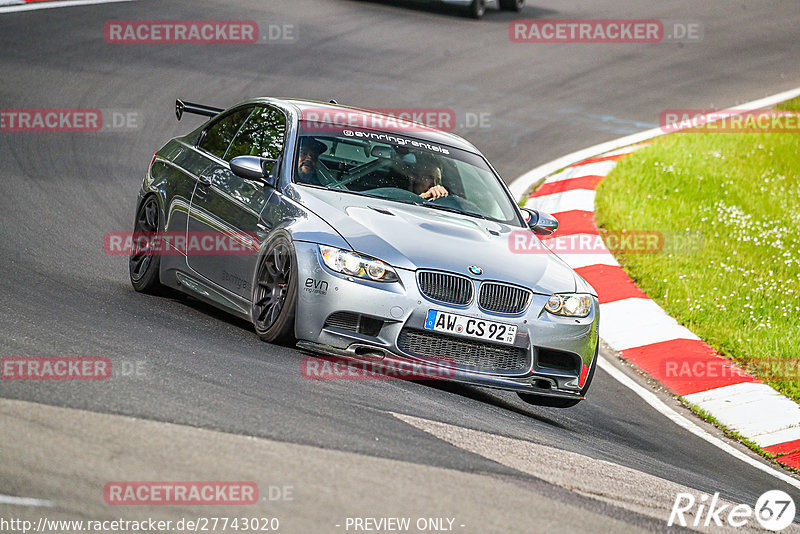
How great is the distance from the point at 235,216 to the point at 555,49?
14865 mm

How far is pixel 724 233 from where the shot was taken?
1212 cm

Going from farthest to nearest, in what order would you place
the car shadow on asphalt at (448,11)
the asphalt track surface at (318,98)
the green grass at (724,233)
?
the car shadow on asphalt at (448,11) → the green grass at (724,233) → the asphalt track surface at (318,98)

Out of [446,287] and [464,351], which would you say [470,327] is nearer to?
[464,351]

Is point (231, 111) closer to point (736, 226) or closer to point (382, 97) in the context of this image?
point (736, 226)

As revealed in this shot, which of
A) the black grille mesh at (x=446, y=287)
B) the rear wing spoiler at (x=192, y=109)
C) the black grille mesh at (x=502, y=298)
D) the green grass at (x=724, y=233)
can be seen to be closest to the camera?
the black grille mesh at (x=446, y=287)

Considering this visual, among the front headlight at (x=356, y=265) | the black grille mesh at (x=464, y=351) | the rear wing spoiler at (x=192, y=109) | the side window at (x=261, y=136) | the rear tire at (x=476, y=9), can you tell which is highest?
the rear tire at (x=476, y=9)

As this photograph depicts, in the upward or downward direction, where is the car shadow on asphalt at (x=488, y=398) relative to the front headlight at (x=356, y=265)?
downward

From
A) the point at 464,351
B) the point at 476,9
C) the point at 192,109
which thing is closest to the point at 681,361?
the point at 464,351

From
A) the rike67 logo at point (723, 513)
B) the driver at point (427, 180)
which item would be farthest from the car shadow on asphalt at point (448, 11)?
the rike67 logo at point (723, 513)

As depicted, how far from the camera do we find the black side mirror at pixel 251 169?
732 cm

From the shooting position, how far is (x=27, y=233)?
9.41m

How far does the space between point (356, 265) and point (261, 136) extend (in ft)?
6.09

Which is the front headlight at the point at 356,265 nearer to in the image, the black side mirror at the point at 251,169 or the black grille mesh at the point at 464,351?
the black grille mesh at the point at 464,351

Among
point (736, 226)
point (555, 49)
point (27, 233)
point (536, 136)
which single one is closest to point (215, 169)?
point (27, 233)
